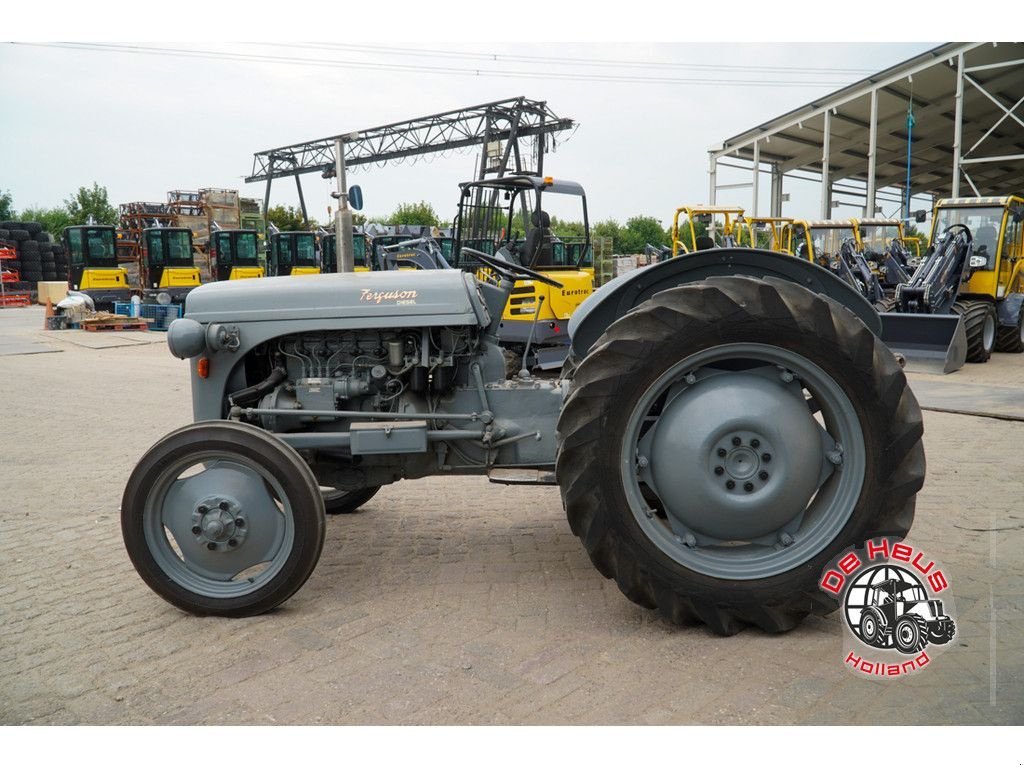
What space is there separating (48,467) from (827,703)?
5593mm

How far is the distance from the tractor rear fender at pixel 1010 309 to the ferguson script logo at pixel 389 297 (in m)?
12.9

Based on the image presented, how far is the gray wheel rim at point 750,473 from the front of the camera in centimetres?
280

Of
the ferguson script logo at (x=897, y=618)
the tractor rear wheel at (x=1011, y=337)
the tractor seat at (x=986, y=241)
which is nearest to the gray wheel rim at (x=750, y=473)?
the ferguson script logo at (x=897, y=618)

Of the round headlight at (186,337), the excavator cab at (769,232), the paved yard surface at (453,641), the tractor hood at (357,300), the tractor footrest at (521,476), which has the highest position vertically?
the excavator cab at (769,232)

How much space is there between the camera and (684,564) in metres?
2.80

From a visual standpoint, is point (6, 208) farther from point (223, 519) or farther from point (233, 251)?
point (233, 251)

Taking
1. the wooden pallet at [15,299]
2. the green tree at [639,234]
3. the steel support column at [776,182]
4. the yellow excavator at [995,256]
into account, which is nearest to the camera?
the yellow excavator at [995,256]

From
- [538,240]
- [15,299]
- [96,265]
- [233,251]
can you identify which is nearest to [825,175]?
[538,240]

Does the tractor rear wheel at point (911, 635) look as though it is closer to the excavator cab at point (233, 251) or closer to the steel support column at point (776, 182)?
the steel support column at point (776, 182)

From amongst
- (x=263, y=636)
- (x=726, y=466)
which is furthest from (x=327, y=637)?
(x=726, y=466)

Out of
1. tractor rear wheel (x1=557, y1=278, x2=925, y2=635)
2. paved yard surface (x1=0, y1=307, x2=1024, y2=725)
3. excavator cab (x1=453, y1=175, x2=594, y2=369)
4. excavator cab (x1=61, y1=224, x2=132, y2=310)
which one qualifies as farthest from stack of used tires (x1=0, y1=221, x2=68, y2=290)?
tractor rear wheel (x1=557, y1=278, x2=925, y2=635)

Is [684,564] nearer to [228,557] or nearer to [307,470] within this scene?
[307,470]

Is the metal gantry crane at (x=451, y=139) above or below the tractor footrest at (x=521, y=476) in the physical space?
above

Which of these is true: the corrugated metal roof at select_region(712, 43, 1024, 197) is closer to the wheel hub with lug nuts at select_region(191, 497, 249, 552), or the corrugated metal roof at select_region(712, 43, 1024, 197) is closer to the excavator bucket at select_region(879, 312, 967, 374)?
the excavator bucket at select_region(879, 312, 967, 374)
